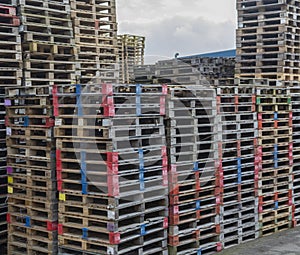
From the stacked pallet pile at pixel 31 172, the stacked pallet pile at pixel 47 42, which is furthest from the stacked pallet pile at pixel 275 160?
the stacked pallet pile at pixel 31 172

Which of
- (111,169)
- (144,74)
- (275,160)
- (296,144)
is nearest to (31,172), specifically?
(111,169)

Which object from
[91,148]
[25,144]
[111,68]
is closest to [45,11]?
[111,68]

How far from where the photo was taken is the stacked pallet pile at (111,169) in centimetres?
793

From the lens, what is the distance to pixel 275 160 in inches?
442

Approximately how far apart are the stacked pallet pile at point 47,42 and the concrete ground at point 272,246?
520cm

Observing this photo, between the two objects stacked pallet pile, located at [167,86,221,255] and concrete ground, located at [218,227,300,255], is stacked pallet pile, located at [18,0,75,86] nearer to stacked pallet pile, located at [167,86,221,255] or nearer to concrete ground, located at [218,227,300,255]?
stacked pallet pile, located at [167,86,221,255]

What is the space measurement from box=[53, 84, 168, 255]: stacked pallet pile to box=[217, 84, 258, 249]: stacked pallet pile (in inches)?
71.1

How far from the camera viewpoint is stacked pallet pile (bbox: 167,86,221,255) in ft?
29.9

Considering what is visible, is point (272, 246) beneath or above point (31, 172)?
beneath

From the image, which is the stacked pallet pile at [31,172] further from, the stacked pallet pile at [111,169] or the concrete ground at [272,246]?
the concrete ground at [272,246]

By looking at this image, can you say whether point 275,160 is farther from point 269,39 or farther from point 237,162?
point 269,39

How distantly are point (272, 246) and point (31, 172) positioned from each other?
5.31 m

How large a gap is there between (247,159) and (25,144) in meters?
4.87

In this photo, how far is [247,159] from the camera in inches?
424
